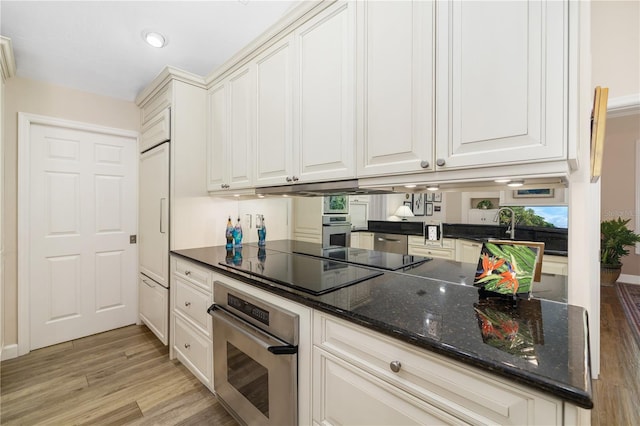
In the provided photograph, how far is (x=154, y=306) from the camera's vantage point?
2.55 meters

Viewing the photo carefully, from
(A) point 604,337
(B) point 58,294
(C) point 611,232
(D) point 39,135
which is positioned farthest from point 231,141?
(C) point 611,232

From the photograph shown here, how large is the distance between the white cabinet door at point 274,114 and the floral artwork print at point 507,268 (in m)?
1.13

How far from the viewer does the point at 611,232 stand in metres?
4.30

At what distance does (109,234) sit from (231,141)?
5.76 ft

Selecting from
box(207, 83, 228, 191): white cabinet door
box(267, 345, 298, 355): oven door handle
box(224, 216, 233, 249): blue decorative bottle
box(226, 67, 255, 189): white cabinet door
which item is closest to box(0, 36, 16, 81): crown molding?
box(207, 83, 228, 191): white cabinet door

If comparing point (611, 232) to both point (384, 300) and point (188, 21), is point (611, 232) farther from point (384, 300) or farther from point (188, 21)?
point (188, 21)

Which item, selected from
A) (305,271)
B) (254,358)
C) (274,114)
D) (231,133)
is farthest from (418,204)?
(231,133)

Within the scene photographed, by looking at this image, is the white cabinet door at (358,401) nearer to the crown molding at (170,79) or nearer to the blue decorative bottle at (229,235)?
the blue decorative bottle at (229,235)

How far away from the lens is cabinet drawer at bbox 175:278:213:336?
5.96 ft

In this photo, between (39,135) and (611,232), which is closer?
(39,135)

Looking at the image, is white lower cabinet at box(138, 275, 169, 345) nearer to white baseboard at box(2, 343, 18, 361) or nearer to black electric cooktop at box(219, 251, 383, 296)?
white baseboard at box(2, 343, 18, 361)

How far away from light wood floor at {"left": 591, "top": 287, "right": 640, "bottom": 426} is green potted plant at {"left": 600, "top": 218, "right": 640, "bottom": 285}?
5.28 feet

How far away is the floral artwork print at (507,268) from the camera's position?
1.03 metres

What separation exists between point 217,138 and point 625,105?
2943mm
